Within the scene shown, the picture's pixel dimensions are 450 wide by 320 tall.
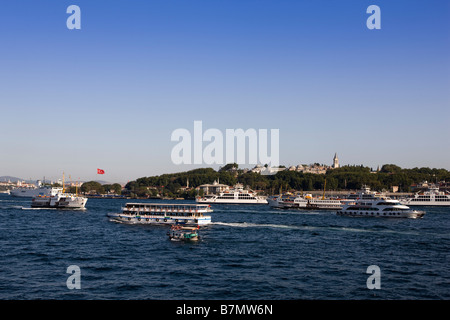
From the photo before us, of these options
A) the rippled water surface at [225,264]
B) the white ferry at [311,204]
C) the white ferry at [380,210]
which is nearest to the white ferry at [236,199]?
the white ferry at [311,204]

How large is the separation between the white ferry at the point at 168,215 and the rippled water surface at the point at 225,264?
8.57 metres

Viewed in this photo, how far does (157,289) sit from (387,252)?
2876 cm

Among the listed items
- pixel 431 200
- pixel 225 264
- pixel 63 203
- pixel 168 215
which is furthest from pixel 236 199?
pixel 225 264

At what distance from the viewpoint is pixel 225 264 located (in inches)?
1442

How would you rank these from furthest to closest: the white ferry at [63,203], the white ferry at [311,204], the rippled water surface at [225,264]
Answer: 1. the white ferry at [311,204]
2. the white ferry at [63,203]
3. the rippled water surface at [225,264]

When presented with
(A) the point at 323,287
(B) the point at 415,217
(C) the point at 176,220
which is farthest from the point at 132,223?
(B) the point at 415,217

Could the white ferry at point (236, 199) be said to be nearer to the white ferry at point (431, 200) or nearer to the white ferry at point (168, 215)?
the white ferry at point (431, 200)

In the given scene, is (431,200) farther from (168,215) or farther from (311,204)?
(168,215)

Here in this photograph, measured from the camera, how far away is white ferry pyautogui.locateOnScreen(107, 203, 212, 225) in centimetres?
6912

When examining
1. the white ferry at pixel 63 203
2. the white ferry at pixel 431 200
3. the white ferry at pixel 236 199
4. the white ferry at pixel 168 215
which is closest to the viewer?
the white ferry at pixel 168 215

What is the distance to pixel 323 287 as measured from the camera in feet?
93.9

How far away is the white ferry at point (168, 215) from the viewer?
69125 millimetres

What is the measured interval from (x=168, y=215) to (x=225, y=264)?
36139mm
